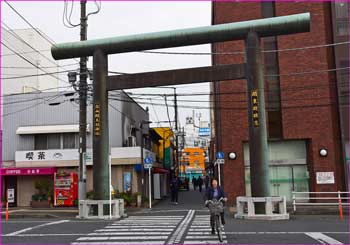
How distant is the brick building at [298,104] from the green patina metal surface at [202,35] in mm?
7884

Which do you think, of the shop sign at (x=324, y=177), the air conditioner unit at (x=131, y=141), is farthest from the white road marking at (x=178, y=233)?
the air conditioner unit at (x=131, y=141)

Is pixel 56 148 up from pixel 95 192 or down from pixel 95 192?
up

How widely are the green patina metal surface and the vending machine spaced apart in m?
10.6

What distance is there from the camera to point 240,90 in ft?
92.0

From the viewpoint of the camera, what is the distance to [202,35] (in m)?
19.7

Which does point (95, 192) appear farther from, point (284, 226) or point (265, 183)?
point (284, 226)

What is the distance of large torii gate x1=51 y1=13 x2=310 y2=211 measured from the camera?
1888cm

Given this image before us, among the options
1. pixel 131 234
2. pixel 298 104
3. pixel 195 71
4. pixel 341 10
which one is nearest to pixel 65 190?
pixel 195 71

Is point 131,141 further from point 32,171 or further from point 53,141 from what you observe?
point 32,171

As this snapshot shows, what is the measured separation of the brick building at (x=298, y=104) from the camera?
87.5 feet

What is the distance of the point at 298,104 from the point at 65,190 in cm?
1517

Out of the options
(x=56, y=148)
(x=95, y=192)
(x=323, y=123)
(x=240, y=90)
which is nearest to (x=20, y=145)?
(x=56, y=148)

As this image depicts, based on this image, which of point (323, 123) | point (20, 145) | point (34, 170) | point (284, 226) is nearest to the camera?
point (284, 226)

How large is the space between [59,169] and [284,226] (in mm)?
18406
